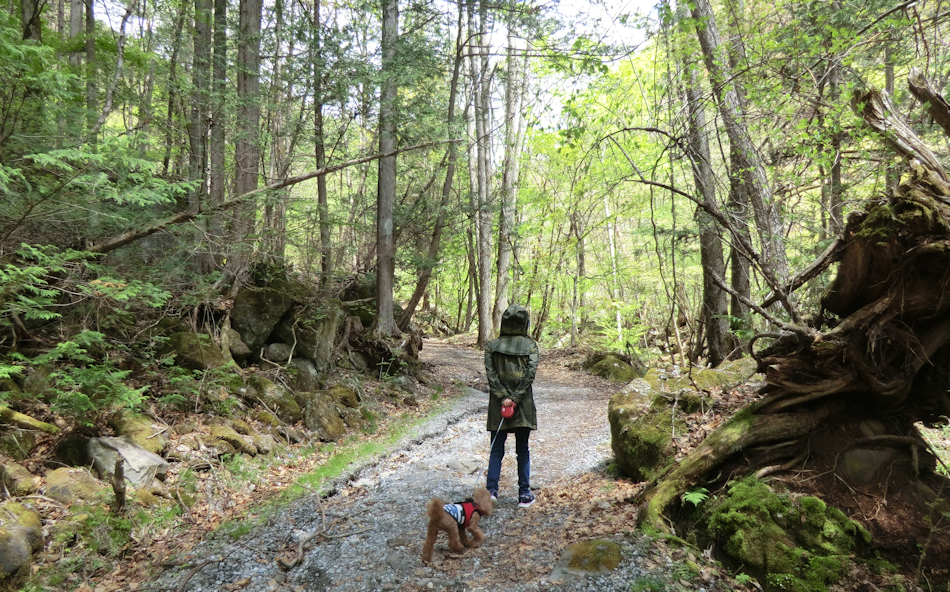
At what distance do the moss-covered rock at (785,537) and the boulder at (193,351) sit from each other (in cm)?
698

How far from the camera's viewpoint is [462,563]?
144 inches

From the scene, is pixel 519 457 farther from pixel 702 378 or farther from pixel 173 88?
pixel 173 88

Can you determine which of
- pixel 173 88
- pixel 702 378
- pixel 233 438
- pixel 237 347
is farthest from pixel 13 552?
pixel 702 378

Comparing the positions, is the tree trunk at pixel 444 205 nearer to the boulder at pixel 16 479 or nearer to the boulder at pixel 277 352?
the boulder at pixel 277 352

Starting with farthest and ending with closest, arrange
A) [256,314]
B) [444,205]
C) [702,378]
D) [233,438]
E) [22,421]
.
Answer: [444,205], [256,314], [702,378], [233,438], [22,421]

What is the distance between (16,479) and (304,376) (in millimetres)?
4746

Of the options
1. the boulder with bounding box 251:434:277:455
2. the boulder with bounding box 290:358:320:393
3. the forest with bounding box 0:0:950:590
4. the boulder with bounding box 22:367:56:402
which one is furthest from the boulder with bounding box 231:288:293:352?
the boulder with bounding box 22:367:56:402

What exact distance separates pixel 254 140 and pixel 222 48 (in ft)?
5.13

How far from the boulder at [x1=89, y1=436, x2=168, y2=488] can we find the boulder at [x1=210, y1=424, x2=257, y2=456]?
0.96m

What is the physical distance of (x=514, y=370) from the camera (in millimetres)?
4703

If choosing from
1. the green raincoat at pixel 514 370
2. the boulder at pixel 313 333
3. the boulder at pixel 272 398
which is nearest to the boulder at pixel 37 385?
the boulder at pixel 272 398

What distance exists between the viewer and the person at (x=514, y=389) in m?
4.63

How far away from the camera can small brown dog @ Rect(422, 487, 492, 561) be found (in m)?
3.56

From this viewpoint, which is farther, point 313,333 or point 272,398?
point 313,333
